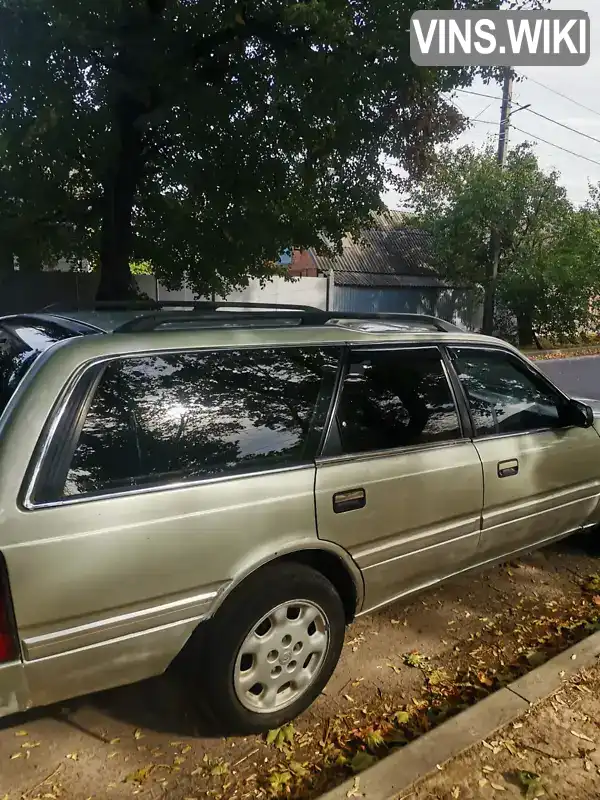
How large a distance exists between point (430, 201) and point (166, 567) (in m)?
22.8

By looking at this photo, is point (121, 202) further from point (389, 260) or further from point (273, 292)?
point (389, 260)

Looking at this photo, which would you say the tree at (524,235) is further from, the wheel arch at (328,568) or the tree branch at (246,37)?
the wheel arch at (328,568)

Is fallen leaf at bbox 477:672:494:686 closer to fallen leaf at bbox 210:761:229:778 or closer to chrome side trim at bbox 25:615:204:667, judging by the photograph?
fallen leaf at bbox 210:761:229:778

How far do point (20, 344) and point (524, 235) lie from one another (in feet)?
67.8

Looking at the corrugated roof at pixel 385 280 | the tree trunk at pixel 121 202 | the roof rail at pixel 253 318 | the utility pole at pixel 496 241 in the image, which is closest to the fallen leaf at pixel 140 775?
the roof rail at pixel 253 318

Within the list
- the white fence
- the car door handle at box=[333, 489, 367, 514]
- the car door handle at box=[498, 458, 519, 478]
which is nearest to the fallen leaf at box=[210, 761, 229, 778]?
the car door handle at box=[333, 489, 367, 514]

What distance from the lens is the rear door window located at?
7.27ft

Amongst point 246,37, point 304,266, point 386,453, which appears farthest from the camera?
point 304,266

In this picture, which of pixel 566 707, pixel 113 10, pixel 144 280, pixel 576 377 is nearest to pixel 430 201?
pixel 576 377

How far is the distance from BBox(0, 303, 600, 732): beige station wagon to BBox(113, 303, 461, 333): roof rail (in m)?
0.02

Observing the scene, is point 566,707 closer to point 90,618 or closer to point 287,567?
point 287,567

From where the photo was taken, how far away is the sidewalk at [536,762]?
91.8 inches

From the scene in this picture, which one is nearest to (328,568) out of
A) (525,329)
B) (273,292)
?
(273,292)

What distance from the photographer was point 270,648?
8.41ft
